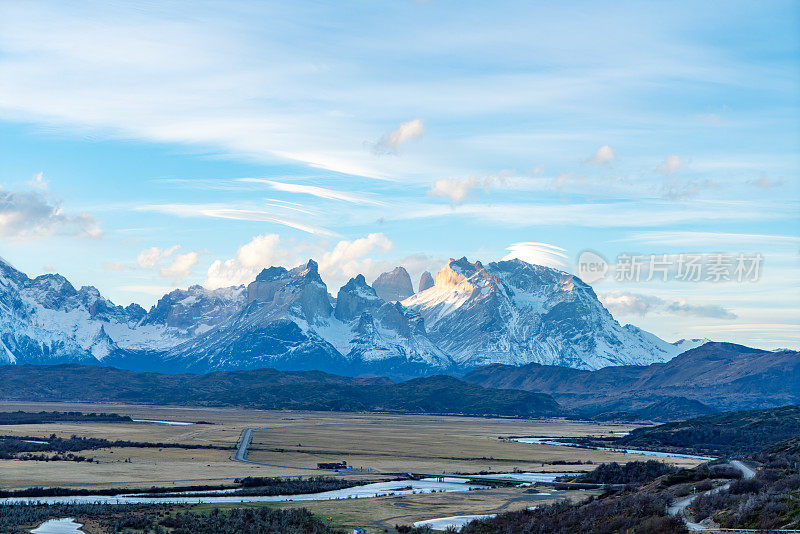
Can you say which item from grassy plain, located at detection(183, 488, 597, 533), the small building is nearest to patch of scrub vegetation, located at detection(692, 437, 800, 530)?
grassy plain, located at detection(183, 488, 597, 533)

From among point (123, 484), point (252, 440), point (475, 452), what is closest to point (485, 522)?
point (123, 484)

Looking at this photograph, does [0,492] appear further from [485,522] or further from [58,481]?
[485,522]

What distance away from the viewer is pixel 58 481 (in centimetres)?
10919

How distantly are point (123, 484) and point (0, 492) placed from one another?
1529 centimetres

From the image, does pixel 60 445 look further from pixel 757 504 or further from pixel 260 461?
pixel 757 504

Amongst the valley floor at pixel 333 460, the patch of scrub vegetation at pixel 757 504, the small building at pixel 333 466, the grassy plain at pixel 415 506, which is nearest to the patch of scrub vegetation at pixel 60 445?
the valley floor at pixel 333 460

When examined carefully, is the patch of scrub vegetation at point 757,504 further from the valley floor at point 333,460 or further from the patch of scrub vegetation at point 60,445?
the patch of scrub vegetation at point 60,445

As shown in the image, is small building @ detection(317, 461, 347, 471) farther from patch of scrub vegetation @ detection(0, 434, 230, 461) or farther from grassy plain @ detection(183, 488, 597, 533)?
patch of scrub vegetation @ detection(0, 434, 230, 461)

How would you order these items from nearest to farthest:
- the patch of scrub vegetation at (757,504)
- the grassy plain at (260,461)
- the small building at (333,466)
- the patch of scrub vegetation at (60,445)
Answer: the patch of scrub vegetation at (757,504) → the grassy plain at (260,461) → the small building at (333,466) → the patch of scrub vegetation at (60,445)

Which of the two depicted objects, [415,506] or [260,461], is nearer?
[415,506]

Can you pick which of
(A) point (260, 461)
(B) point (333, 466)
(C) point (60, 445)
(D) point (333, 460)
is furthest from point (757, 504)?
(C) point (60, 445)

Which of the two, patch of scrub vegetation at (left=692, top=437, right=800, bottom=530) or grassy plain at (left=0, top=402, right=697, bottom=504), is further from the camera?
grassy plain at (left=0, top=402, right=697, bottom=504)

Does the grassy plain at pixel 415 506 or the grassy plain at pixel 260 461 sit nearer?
the grassy plain at pixel 415 506

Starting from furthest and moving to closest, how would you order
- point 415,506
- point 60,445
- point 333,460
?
point 60,445 → point 333,460 → point 415,506
